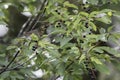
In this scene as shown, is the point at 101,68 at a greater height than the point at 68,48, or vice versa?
the point at 68,48

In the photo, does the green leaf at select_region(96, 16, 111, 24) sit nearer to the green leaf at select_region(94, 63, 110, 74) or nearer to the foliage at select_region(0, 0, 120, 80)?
the foliage at select_region(0, 0, 120, 80)

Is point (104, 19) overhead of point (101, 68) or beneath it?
overhead

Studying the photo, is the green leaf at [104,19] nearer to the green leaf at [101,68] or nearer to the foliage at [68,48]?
the foliage at [68,48]

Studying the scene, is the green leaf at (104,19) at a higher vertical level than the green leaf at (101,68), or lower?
higher

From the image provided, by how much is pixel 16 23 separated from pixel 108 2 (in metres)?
2.54

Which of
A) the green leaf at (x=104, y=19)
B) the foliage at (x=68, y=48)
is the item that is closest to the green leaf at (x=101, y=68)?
the foliage at (x=68, y=48)

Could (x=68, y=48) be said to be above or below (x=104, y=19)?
below

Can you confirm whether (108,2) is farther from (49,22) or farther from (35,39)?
(35,39)

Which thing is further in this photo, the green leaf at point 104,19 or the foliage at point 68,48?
the green leaf at point 104,19

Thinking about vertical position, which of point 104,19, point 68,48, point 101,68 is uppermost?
point 104,19

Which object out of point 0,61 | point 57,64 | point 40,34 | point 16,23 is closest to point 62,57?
point 57,64

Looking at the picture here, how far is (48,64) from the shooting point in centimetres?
271

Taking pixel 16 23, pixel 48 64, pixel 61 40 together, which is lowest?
pixel 16 23

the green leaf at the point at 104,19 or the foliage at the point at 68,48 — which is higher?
the green leaf at the point at 104,19
